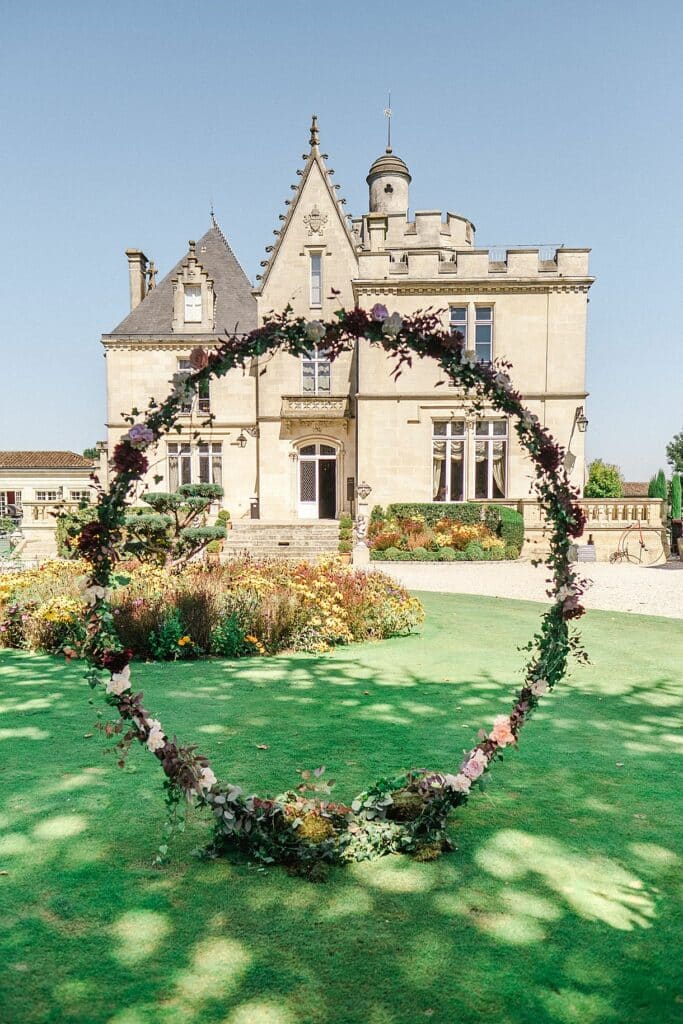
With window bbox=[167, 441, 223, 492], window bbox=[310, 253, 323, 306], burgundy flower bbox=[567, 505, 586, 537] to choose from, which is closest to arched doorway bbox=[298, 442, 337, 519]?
window bbox=[167, 441, 223, 492]

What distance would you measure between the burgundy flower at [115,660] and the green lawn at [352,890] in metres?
0.94

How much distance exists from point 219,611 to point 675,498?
666 inches

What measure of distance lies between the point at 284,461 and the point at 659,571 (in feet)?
44.0

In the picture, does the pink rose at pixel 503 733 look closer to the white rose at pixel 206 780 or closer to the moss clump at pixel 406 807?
the moss clump at pixel 406 807

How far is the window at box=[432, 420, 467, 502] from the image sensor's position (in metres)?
23.6

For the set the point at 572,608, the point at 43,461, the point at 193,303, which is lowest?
the point at 572,608

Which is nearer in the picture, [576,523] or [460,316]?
[576,523]

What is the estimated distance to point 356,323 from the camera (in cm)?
338

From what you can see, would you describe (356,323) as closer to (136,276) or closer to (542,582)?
(542,582)

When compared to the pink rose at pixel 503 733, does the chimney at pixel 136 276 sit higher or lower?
higher

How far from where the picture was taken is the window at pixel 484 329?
76.5ft

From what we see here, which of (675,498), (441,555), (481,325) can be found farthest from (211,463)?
(675,498)

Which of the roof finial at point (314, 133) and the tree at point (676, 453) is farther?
the tree at point (676, 453)

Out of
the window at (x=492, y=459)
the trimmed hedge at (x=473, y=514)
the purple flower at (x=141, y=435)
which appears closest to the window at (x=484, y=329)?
the window at (x=492, y=459)
